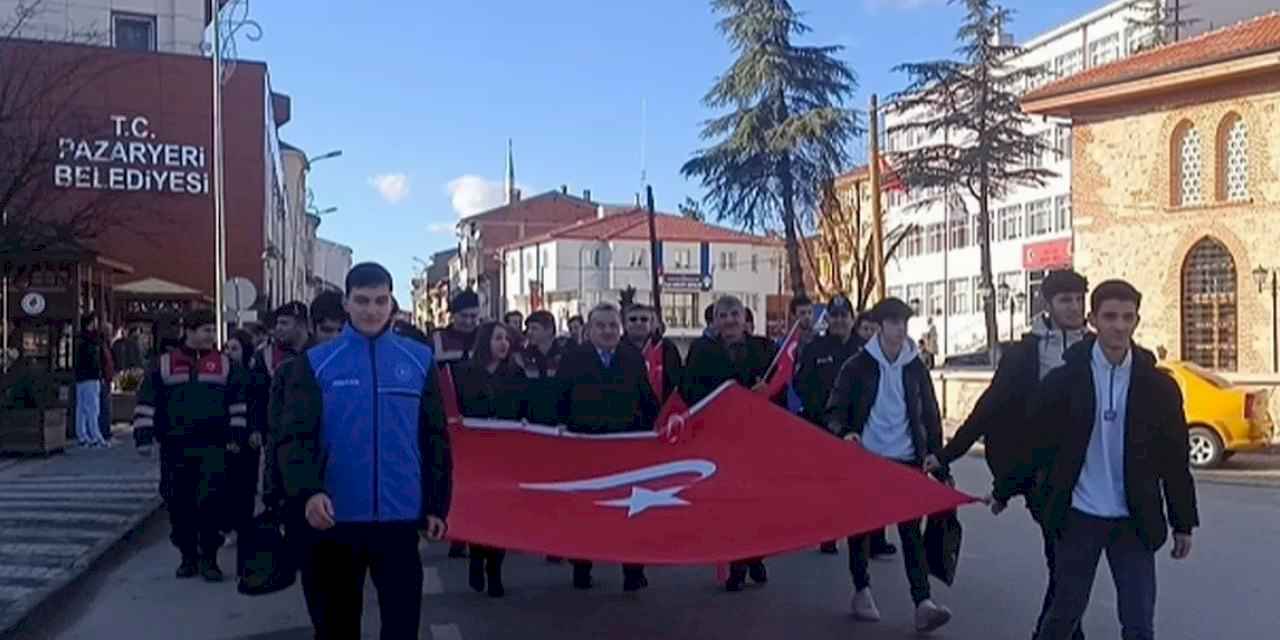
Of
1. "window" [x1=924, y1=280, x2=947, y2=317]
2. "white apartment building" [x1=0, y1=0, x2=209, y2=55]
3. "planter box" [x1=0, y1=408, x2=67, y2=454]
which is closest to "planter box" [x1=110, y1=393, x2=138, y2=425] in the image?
"planter box" [x1=0, y1=408, x2=67, y2=454]

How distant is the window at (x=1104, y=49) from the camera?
235ft

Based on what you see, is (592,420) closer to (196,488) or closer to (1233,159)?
(196,488)

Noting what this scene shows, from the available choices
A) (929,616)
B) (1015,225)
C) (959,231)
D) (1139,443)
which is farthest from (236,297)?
(959,231)

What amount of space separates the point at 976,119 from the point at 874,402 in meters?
42.7

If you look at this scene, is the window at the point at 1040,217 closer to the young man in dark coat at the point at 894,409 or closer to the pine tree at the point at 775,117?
the pine tree at the point at 775,117

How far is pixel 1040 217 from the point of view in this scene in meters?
69.4

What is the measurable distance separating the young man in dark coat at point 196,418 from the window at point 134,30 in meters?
39.3

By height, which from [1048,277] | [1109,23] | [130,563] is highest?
[1109,23]

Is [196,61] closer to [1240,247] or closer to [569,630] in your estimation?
[1240,247]

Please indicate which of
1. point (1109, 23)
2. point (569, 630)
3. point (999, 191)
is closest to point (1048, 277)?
point (569, 630)

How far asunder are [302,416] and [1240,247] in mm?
32991

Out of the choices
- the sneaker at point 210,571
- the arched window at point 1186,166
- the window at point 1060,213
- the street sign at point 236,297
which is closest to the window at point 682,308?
the window at point 1060,213

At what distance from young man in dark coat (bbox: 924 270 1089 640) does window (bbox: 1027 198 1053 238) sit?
6269 cm

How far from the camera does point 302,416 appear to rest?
5789mm
